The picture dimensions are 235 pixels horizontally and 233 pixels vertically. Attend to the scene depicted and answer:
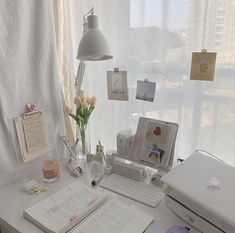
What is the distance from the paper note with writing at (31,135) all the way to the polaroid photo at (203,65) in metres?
0.76

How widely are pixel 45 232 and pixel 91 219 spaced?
164 mm

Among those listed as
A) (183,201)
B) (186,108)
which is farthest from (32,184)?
(186,108)

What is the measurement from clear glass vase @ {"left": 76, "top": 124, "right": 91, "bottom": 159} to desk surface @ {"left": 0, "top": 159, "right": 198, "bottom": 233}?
0.49 ft

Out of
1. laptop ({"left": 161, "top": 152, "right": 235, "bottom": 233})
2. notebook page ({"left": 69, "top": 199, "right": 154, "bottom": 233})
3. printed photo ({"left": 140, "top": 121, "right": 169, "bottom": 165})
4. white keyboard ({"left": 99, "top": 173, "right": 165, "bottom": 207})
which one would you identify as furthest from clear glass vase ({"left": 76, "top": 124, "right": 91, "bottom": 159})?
laptop ({"left": 161, "top": 152, "right": 235, "bottom": 233})

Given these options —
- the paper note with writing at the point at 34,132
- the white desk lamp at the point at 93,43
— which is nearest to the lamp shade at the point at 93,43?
the white desk lamp at the point at 93,43

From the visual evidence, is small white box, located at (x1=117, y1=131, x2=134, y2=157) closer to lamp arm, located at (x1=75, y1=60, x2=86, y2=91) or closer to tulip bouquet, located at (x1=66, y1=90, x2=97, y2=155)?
tulip bouquet, located at (x1=66, y1=90, x2=97, y2=155)

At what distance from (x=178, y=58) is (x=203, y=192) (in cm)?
61

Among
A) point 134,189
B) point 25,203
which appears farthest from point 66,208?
point 134,189

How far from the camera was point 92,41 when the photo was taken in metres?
1.08

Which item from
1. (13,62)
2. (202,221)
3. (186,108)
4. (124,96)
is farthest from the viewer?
(124,96)

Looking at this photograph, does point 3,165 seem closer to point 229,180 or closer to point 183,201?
point 183,201

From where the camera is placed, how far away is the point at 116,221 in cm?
89

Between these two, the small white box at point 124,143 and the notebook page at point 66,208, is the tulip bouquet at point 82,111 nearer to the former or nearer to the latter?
the small white box at point 124,143

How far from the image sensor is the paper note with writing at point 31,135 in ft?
3.71
